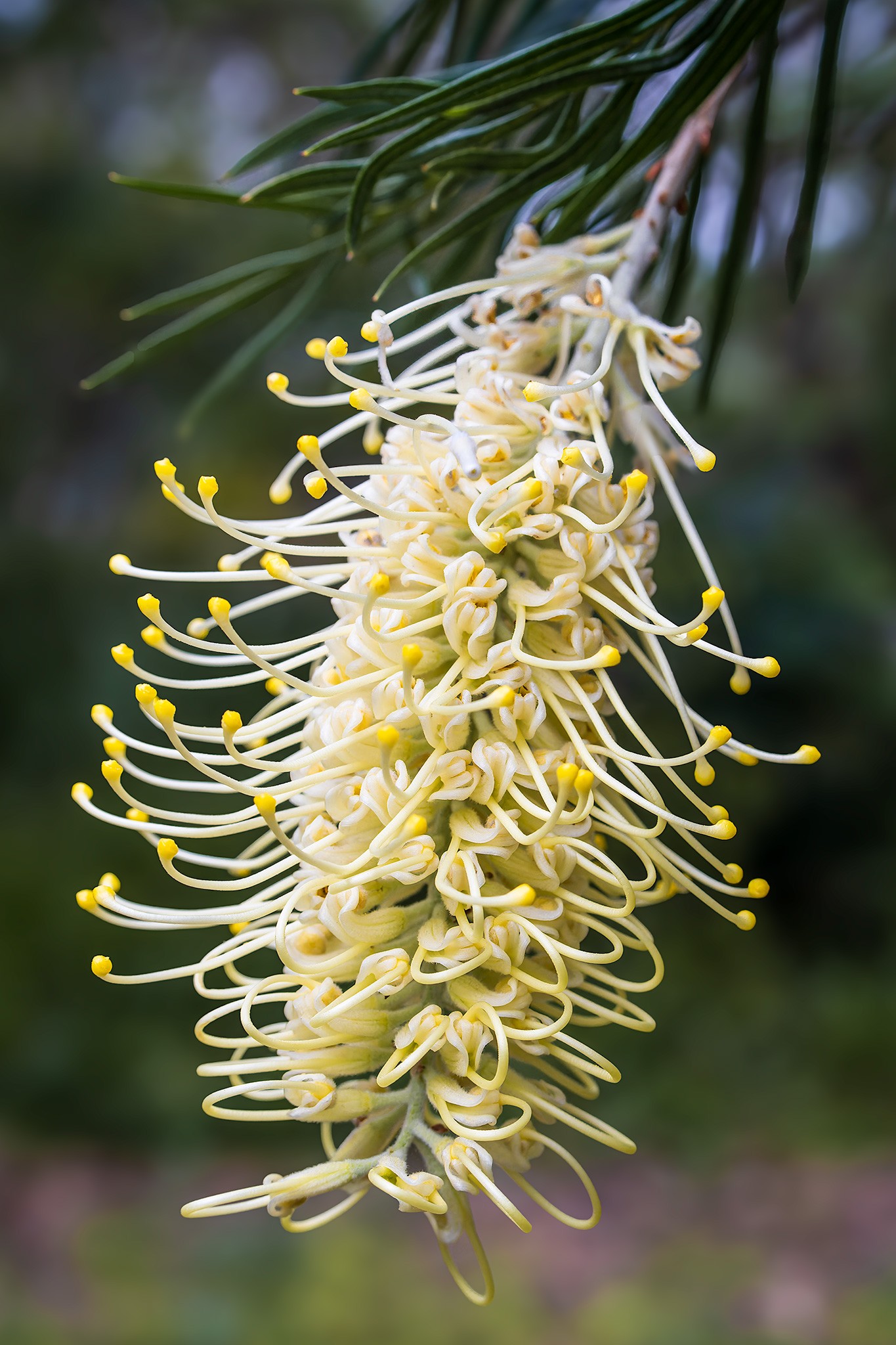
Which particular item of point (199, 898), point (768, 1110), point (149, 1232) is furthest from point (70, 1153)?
point (768, 1110)

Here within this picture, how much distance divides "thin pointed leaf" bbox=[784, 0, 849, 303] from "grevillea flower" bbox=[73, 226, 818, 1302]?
0.09 meters

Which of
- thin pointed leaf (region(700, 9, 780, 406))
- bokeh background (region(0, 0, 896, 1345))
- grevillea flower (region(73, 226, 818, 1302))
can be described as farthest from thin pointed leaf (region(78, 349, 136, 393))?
bokeh background (region(0, 0, 896, 1345))

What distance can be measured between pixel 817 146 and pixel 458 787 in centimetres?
29

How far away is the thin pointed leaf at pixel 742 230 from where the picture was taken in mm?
442

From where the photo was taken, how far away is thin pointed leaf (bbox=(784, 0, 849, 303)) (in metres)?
0.39

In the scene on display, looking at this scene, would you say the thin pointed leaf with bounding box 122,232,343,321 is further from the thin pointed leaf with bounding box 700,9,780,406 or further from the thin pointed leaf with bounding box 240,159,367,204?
the thin pointed leaf with bounding box 700,9,780,406

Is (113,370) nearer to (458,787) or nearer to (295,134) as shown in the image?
(295,134)

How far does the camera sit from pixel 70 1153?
91.6 inches

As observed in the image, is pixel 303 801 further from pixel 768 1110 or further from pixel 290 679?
pixel 768 1110

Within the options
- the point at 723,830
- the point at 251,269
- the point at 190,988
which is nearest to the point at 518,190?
the point at 251,269

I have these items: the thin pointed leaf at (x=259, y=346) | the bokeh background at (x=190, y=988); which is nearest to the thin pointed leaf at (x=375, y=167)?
the thin pointed leaf at (x=259, y=346)

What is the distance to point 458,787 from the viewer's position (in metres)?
0.35

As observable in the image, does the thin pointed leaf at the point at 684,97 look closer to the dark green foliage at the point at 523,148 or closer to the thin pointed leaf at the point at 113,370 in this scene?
the dark green foliage at the point at 523,148

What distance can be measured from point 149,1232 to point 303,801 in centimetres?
218
